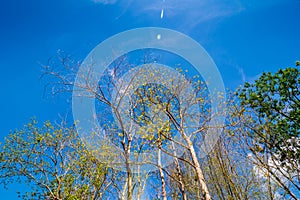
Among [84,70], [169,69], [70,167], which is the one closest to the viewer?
[84,70]

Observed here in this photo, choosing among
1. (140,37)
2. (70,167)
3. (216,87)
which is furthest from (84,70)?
(70,167)

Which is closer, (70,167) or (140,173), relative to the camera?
(70,167)

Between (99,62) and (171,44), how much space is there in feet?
9.52

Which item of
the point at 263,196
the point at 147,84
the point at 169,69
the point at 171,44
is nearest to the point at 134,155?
the point at 147,84

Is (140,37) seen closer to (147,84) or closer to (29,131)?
(147,84)

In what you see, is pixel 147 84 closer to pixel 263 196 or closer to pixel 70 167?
pixel 70 167

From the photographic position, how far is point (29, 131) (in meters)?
12.2

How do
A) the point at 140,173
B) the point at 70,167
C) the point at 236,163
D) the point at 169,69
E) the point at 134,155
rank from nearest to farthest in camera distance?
the point at 236,163, the point at 169,69, the point at 134,155, the point at 70,167, the point at 140,173

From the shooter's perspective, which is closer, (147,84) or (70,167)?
(147,84)

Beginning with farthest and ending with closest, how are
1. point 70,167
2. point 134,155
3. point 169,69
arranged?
point 70,167 → point 134,155 → point 169,69

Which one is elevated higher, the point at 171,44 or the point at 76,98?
the point at 171,44

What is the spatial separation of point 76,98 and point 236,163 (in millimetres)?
6348

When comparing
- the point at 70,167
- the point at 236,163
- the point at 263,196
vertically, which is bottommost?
the point at 263,196

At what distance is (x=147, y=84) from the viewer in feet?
30.1
